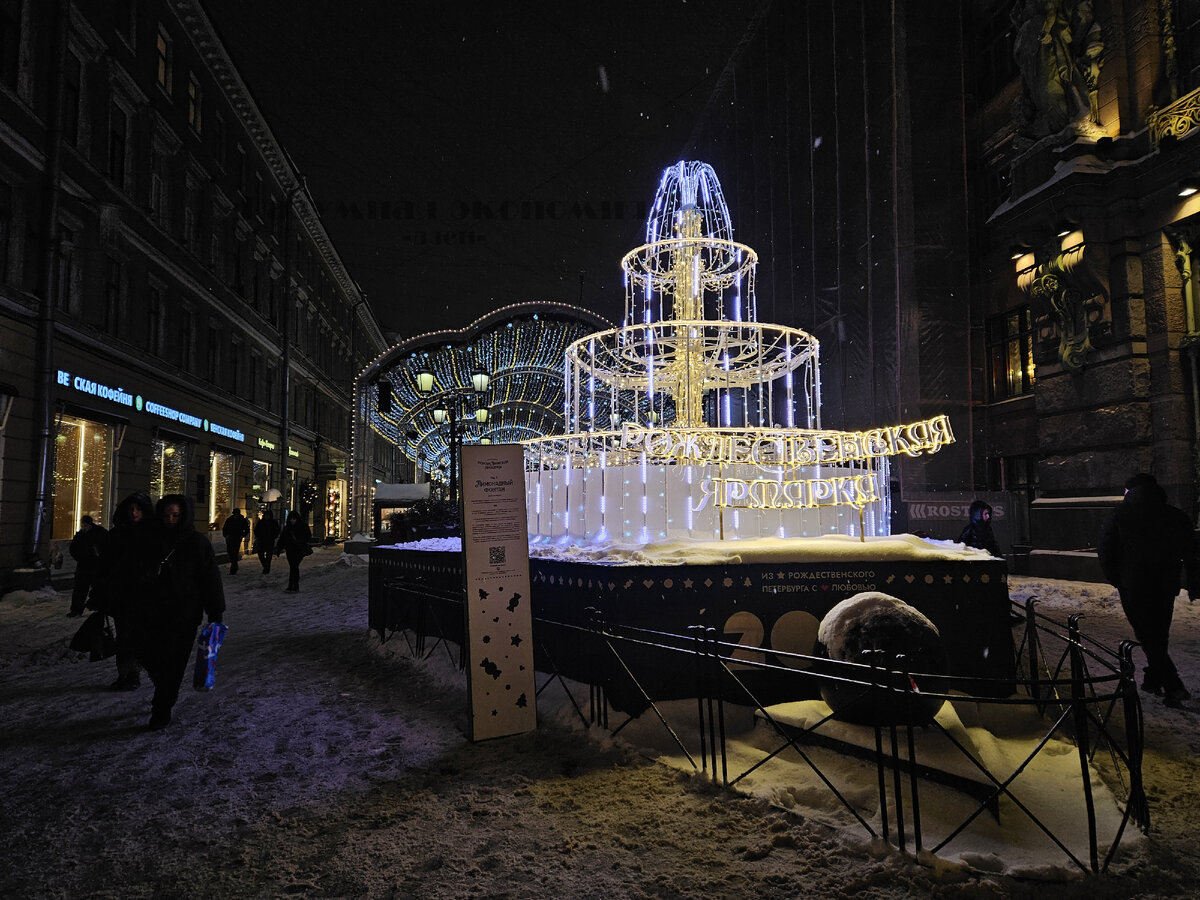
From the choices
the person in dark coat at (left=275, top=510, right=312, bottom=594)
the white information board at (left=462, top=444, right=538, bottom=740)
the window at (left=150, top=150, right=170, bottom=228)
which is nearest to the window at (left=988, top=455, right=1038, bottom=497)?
the white information board at (left=462, top=444, right=538, bottom=740)

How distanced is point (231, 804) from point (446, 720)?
1.99 metres

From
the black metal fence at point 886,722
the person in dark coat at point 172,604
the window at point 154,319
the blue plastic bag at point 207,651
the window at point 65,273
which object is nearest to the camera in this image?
the black metal fence at point 886,722

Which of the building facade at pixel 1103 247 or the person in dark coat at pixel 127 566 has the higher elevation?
the building facade at pixel 1103 247

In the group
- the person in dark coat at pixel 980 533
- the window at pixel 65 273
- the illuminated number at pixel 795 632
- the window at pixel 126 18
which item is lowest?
the illuminated number at pixel 795 632

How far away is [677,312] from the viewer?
1006 centimetres

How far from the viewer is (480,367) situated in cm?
1961

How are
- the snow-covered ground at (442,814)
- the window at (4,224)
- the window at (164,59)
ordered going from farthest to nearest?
1. the window at (164,59)
2. the window at (4,224)
3. the snow-covered ground at (442,814)

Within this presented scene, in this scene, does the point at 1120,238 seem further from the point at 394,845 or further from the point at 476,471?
the point at 394,845

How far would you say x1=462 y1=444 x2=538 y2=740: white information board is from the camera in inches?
222

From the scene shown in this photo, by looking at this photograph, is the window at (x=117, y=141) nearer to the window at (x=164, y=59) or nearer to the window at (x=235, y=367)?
the window at (x=164, y=59)

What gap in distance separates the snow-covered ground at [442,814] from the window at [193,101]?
77.4 ft

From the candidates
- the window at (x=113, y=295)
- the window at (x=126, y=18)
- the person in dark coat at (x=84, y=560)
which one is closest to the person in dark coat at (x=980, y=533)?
the person in dark coat at (x=84, y=560)

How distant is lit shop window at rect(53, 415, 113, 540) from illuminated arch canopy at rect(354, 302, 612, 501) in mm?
7436

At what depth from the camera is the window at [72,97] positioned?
1681 centimetres
